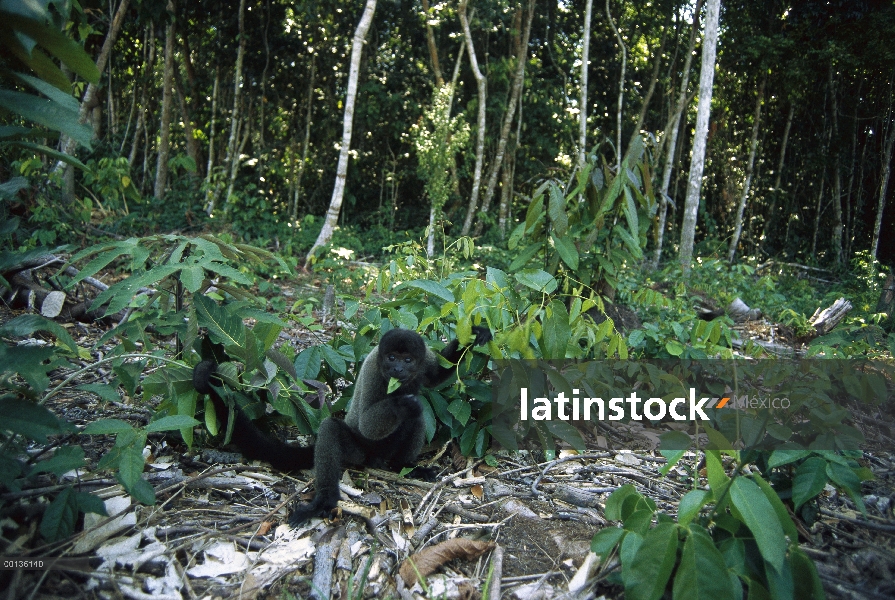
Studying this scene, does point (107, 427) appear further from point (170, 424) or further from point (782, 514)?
point (782, 514)

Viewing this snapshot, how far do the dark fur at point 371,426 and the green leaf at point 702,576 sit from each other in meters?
1.54

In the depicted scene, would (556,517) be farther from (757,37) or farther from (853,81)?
(853,81)

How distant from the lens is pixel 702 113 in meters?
10.7

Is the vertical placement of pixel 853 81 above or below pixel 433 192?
above

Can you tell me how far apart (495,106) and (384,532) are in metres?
13.9

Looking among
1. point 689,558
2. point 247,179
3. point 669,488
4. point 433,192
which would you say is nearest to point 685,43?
point 433,192

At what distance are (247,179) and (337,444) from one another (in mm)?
12959

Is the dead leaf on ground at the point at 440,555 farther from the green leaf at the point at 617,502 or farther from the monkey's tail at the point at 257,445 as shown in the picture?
the monkey's tail at the point at 257,445

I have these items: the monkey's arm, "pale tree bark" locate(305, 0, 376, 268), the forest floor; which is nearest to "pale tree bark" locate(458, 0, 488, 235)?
"pale tree bark" locate(305, 0, 376, 268)

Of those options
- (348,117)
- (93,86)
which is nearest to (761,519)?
(348,117)

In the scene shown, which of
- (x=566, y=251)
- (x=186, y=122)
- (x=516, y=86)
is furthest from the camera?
(x=516, y=86)

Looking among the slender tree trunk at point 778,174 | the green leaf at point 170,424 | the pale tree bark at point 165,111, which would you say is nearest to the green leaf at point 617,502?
the green leaf at point 170,424

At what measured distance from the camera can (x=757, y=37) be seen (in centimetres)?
1389

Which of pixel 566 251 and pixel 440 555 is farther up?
pixel 566 251
